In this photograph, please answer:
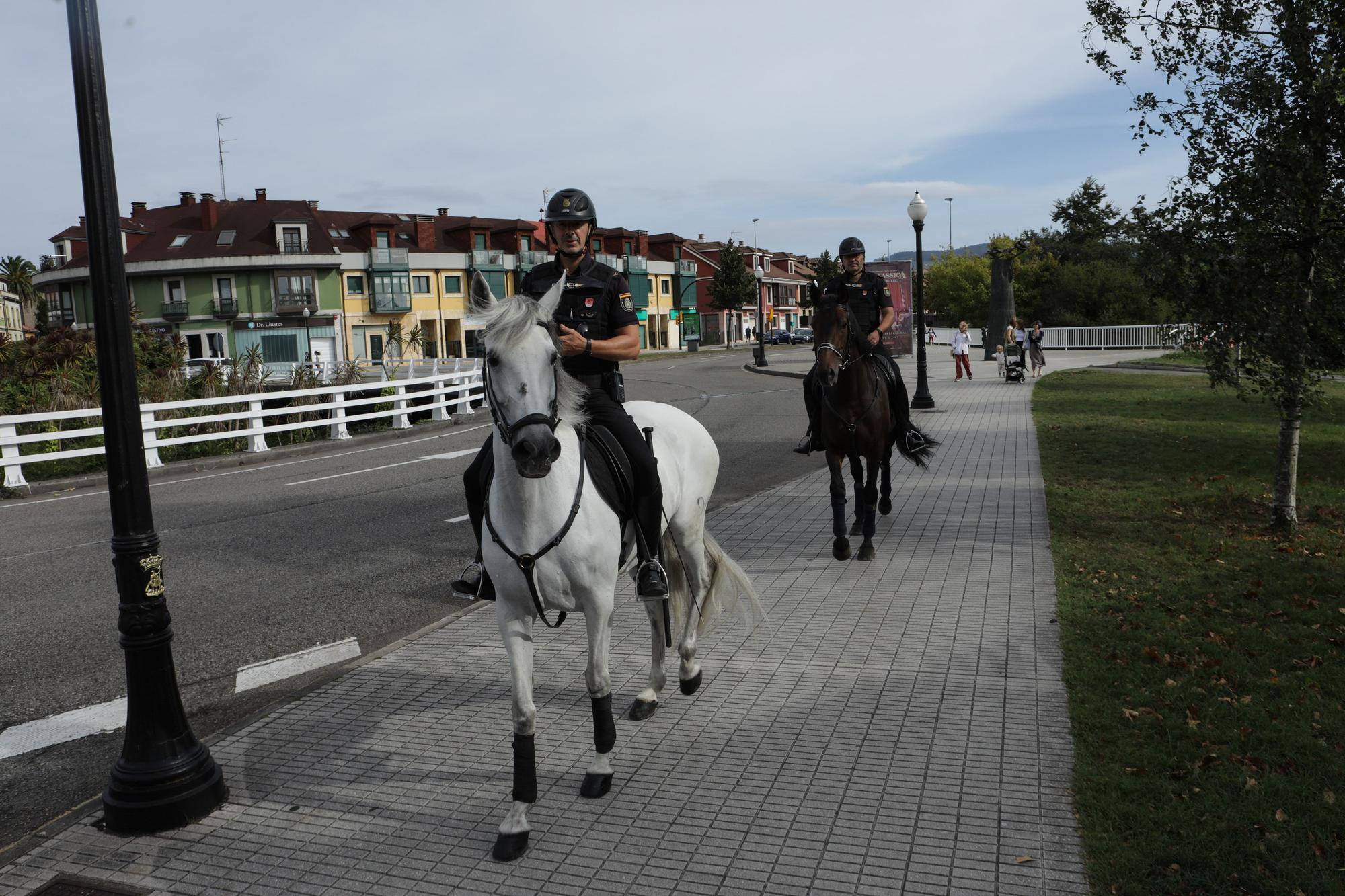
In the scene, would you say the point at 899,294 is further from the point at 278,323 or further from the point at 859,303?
the point at 278,323

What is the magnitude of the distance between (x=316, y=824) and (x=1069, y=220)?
874 cm

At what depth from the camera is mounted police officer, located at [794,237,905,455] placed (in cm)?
945

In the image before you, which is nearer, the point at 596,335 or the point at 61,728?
the point at 596,335

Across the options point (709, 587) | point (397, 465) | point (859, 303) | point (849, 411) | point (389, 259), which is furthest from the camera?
point (389, 259)

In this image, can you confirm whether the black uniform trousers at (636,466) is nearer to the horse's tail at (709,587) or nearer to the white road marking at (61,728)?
the horse's tail at (709,587)

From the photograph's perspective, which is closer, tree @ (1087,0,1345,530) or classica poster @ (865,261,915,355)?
tree @ (1087,0,1345,530)

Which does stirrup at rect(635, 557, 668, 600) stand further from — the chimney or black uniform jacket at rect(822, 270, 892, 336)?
the chimney

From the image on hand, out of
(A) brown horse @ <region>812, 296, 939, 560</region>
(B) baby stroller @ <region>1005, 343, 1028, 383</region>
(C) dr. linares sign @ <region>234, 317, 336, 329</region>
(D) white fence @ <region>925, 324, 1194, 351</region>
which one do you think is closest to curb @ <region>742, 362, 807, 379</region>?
(B) baby stroller @ <region>1005, 343, 1028, 383</region>

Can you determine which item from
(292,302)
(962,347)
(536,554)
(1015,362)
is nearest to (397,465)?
(536,554)

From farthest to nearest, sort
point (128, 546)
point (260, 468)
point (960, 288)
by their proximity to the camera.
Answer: point (960, 288), point (260, 468), point (128, 546)

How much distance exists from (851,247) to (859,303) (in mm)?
542

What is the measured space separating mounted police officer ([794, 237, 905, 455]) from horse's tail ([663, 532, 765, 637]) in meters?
3.68

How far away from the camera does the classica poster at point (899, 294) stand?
3497 cm

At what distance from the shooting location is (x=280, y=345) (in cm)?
6669
